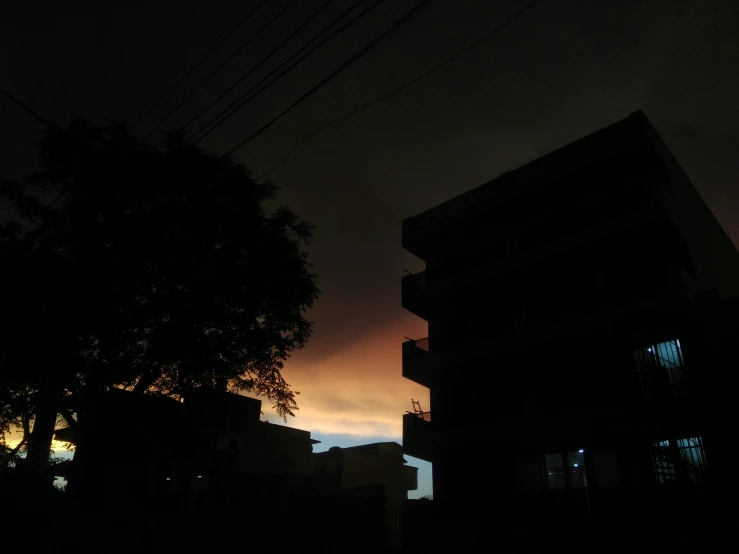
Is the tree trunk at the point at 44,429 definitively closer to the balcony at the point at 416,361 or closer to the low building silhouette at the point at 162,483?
the low building silhouette at the point at 162,483

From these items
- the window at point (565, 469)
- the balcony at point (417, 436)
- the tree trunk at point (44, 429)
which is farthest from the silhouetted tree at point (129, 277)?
the window at point (565, 469)

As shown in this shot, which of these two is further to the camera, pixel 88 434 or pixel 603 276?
pixel 603 276

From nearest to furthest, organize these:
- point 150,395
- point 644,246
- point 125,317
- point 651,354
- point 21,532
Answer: point 21,532
point 125,317
point 150,395
point 651,354
point 644,246

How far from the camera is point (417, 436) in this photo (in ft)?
70.2

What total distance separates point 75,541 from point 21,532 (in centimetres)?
108

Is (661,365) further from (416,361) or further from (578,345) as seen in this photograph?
(416,361)

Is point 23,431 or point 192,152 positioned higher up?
point 192,152

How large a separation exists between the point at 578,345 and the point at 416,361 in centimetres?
704

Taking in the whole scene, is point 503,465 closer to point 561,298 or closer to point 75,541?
point 561,298

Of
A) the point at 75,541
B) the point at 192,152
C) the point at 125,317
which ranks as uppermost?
the point at 192,152

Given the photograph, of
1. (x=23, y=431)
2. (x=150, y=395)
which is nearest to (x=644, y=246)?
(x=150, y=395)

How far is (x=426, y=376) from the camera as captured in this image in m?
23.7

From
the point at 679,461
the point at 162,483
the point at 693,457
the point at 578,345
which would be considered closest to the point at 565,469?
the point at 679,461

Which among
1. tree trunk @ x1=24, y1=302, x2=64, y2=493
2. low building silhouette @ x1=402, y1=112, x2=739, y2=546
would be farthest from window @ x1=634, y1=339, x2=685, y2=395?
tree trunk @ x1=24, y1=302, x2=64, y2=493
